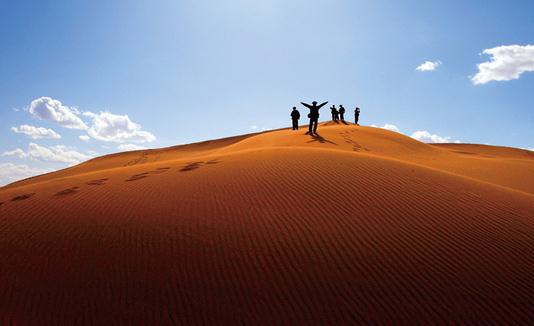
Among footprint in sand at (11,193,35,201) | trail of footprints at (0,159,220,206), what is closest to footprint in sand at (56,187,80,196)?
trail of footprints at (0,159,220,206)

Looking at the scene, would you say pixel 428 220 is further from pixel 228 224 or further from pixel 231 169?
pixel 231 169

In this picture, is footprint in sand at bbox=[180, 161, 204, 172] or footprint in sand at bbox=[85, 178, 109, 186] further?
footprint in sand at bbox=[180, 161, 204, 172]

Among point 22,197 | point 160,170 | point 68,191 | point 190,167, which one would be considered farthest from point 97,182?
point 190,167

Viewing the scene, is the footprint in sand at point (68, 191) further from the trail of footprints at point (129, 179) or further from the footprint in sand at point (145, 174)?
the footprint in sand at point (145, 174)

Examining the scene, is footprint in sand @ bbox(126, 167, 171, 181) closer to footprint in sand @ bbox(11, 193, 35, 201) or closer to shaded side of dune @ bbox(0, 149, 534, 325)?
shaded side of dune @ bbox(0, 149, 534, 325)

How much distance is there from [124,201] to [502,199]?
790cm

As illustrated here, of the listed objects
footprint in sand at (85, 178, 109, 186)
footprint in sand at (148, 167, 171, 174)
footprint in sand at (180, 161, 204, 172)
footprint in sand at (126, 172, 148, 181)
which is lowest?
footprint in sand at (85, 178, 109, 186)

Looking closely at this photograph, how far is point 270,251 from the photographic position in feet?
18.8

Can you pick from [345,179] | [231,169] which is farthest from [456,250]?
[231,169]

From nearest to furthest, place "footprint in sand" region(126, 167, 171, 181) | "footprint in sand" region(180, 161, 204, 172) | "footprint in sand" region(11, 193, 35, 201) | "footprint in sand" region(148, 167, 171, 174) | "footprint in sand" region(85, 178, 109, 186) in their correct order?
"footprint in sand" region(11, 193, 35, 201) → "footprint in sand" region(85, 178, 109, 186) → "footprint in sand" region(126, 167, 171, 181) → "footprint in sand" region(180, 161, 204, 172) → "footprint in sand" region(148, 167, 171, 174)

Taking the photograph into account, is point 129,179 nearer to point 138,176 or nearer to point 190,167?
point 138,176

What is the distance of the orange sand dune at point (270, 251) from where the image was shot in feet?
15.2

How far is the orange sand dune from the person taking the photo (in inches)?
183

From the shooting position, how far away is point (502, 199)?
27.6 feet
